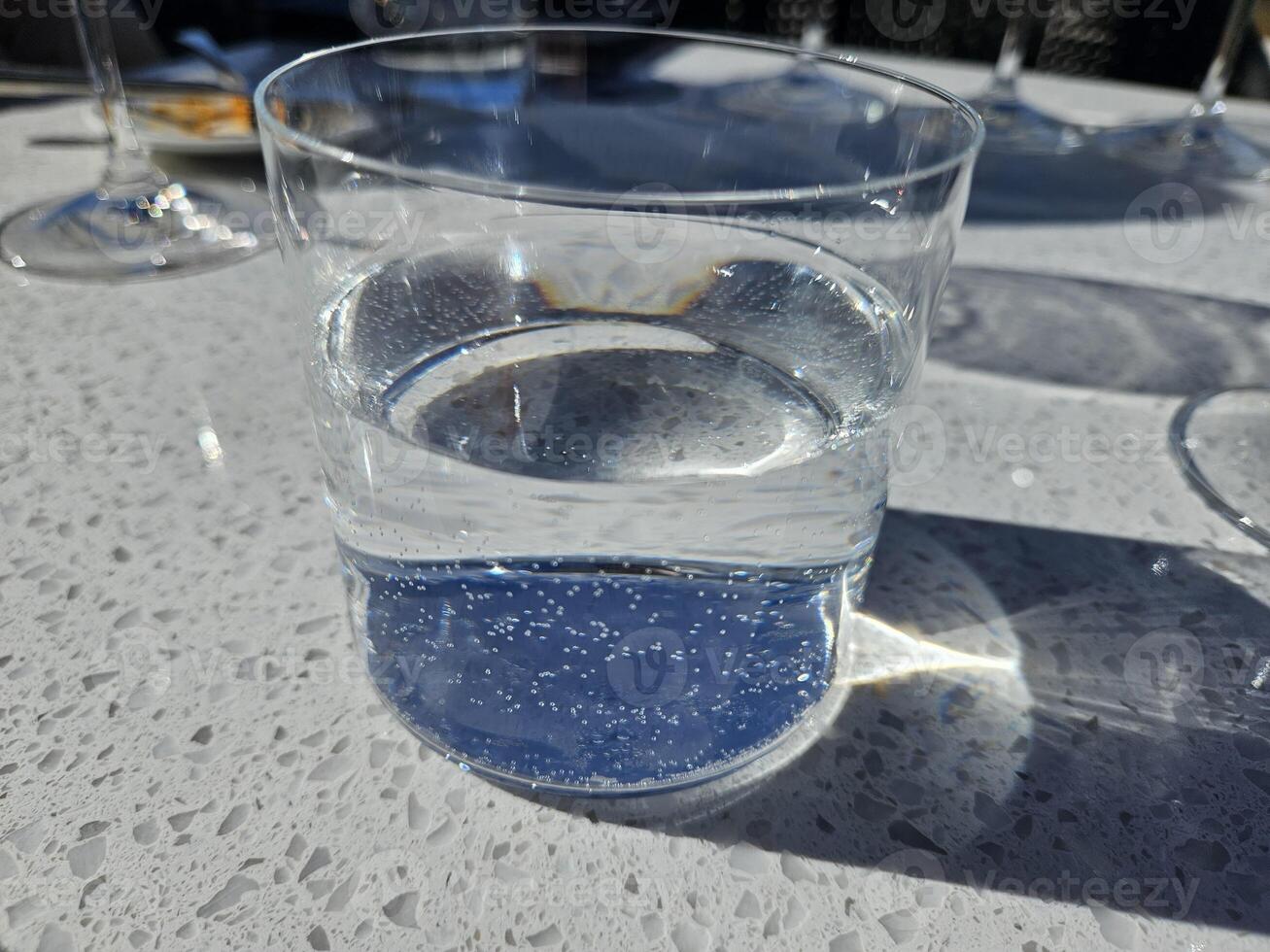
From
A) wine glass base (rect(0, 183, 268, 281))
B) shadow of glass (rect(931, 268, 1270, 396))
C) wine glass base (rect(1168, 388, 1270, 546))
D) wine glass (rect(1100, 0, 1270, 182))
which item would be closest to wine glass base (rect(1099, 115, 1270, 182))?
wine glass (rect(1100, 0, 1270, 182))

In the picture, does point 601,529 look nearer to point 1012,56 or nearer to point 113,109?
point 113,109

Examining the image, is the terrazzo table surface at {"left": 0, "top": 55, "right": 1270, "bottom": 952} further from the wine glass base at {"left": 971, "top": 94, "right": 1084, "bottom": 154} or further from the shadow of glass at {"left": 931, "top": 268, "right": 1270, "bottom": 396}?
A: the wine glass base at {"left": 971, "top": 94, "right": 1084, "bottom": 154}

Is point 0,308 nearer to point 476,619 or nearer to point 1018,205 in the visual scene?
point 476,619

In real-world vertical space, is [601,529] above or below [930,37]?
above

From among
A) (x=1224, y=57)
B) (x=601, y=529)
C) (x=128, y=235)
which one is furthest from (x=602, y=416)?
A: (x=1224, y=57)

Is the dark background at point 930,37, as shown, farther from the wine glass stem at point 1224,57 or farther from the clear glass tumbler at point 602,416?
the clear glass tumbler at point 602,416

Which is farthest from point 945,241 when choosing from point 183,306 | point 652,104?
point 183,306
